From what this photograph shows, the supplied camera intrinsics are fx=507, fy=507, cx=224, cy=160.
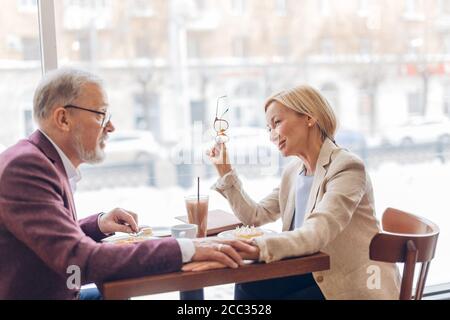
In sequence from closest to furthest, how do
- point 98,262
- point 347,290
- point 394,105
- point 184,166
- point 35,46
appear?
point 98,262, point 347,290, point 35,46, point 184,166, point 394,105

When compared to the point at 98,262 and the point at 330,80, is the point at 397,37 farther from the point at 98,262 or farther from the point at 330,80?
the point at 98,262

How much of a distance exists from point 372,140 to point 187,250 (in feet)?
6.98

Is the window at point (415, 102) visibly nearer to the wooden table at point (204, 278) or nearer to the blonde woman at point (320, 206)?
the blonde woman at point (320, 206)

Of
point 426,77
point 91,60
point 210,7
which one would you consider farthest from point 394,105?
point 91,60

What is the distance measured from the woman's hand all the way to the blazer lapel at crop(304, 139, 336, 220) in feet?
1.12

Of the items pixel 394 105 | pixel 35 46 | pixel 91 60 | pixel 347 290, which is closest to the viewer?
pixel 347 290

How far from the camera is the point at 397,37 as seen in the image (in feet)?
9.64

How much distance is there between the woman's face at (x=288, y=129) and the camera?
159cm

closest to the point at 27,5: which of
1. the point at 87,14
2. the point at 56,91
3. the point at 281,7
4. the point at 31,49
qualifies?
the point at 31,49

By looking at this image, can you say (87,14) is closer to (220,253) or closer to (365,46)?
Result: (365,46)

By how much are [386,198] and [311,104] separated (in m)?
1.58

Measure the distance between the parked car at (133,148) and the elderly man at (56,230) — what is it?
3.32ft

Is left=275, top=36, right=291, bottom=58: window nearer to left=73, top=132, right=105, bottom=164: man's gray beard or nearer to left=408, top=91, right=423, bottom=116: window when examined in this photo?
left=408, top=91, right=423, bottom=116: window

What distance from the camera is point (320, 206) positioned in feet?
4.42
